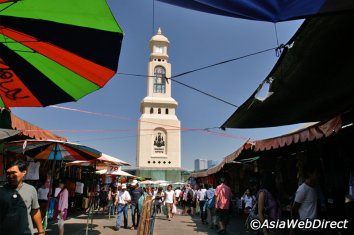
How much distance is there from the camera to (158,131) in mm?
57250

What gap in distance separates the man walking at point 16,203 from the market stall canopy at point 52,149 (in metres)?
3.74

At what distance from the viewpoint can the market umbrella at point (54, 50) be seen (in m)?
3.24

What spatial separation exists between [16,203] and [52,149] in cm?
504

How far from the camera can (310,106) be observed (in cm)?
461

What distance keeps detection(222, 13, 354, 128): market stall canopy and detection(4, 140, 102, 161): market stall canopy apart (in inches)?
152

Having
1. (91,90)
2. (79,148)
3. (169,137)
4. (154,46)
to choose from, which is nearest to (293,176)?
(79,148)

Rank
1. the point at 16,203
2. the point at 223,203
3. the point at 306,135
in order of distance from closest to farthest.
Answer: the point at 16,203 < the point at 306,135 < the point at 223,203

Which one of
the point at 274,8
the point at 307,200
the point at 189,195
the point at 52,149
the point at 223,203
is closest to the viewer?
the point at 274,8

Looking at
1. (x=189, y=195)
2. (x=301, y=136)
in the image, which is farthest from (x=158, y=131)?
(x=301, y=136)

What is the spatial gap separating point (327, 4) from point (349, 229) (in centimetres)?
459

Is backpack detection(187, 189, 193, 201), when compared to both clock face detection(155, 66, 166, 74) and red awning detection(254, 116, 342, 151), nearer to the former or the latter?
red awning detection(254, 116, 342, 151)

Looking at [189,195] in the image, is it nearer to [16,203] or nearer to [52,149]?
[52,149]

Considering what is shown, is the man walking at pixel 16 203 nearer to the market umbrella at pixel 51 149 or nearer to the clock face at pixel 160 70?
the market umbrella at pixel 51 149

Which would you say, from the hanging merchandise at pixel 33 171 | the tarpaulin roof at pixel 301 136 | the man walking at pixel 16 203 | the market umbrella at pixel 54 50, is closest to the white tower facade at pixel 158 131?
the hanging merchandise at pixel 33 171
